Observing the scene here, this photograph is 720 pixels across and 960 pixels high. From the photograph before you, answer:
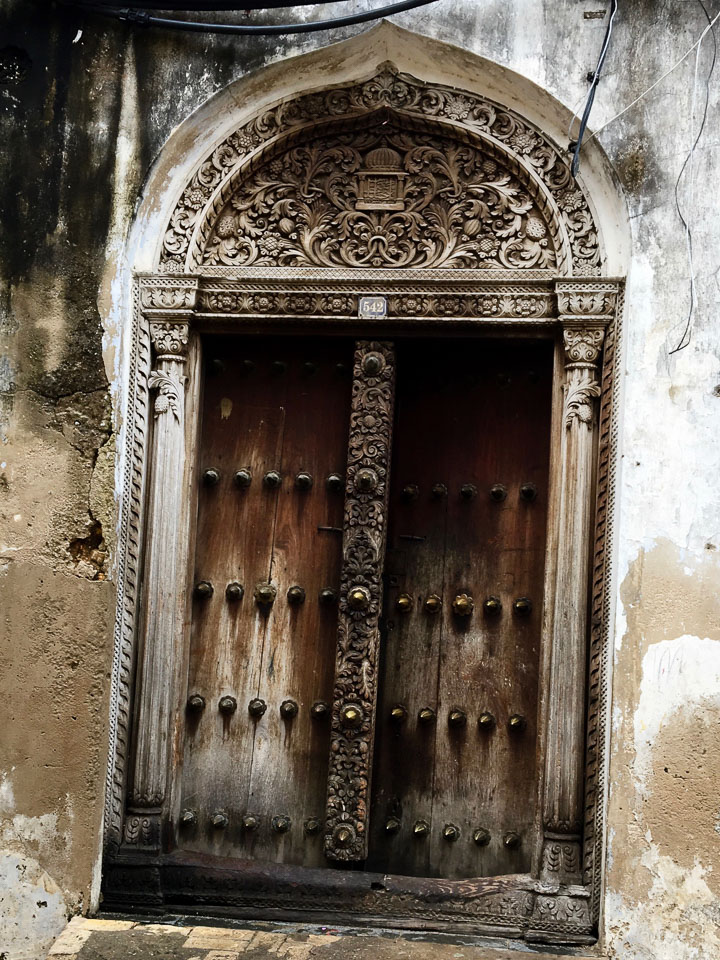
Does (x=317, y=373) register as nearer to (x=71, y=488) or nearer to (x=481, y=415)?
(x=481, y=415)

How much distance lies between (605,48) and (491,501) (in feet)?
5.31

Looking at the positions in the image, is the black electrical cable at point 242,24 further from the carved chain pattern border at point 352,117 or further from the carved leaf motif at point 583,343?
the carved leaf motif at point 583,343

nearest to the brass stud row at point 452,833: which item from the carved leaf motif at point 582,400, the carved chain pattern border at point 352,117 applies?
the carved leaf motif at point 582,400

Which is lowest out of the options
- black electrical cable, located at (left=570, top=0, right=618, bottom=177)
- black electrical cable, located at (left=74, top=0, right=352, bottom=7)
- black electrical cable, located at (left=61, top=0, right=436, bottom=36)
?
black electrical cable, located at (left=570, top=0, right=618, bottom=177)

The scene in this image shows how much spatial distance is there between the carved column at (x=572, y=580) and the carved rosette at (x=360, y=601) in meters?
0.62

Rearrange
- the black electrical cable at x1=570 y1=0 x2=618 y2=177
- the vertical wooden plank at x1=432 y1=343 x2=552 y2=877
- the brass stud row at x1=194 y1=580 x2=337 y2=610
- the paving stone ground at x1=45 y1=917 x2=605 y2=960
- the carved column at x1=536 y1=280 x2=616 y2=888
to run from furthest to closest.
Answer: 1. the brass stud row at x1=194 y1=580 x2=337 y2=610
2. the vertical wooden plank at x1=432 y1=343 x2=552 y2=877
3. the black electrical cable at x1=570 y1=0 x2=618 y2=177
4. the carved column at x1=536 y1=280 x2=616 y2=888
5. the paving stone ground at x1=45 y1=917 x2=605 y2=960

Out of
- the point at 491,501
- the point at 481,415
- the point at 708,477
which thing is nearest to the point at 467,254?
the point at 481,415

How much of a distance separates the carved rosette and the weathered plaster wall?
0.81 m

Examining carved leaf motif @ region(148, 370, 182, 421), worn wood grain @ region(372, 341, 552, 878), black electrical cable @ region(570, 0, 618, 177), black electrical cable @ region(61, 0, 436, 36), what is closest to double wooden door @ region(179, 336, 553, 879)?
worn wood grain @ region(372, 341, 552, 878)

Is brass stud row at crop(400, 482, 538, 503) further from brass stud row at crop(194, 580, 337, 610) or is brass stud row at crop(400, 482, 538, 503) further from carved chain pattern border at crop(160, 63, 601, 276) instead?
carved chain pattern border at crop(160, 63, 601, 276)

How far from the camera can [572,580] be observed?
3.78 m

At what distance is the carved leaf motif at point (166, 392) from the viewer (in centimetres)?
399

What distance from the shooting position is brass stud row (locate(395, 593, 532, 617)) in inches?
158

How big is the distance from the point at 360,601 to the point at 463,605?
0.39 m
